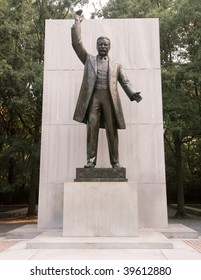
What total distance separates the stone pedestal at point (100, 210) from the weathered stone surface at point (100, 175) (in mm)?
191

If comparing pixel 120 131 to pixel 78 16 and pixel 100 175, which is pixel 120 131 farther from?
pixel 78 16

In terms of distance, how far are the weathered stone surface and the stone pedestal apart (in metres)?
0.19

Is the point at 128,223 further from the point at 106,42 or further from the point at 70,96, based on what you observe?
the point at 70,96

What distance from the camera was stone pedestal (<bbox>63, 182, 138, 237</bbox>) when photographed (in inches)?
261

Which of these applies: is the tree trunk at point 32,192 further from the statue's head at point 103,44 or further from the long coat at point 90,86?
the statue's head at point 103,44

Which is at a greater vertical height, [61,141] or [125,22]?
[125,22]

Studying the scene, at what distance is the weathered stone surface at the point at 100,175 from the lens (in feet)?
23.1

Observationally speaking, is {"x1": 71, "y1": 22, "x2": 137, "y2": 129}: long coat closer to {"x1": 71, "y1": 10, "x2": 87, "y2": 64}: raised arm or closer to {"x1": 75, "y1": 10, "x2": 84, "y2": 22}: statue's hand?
{"x1": 71, "y1": 10, "x2": 87, "y2": 64}: raised arm

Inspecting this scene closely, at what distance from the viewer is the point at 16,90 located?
53.7ft

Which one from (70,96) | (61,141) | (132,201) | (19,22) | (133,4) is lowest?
(132,201)

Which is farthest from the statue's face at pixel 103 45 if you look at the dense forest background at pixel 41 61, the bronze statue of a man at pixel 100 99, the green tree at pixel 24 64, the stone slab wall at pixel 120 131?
the dense forest background at pixel 41 61
